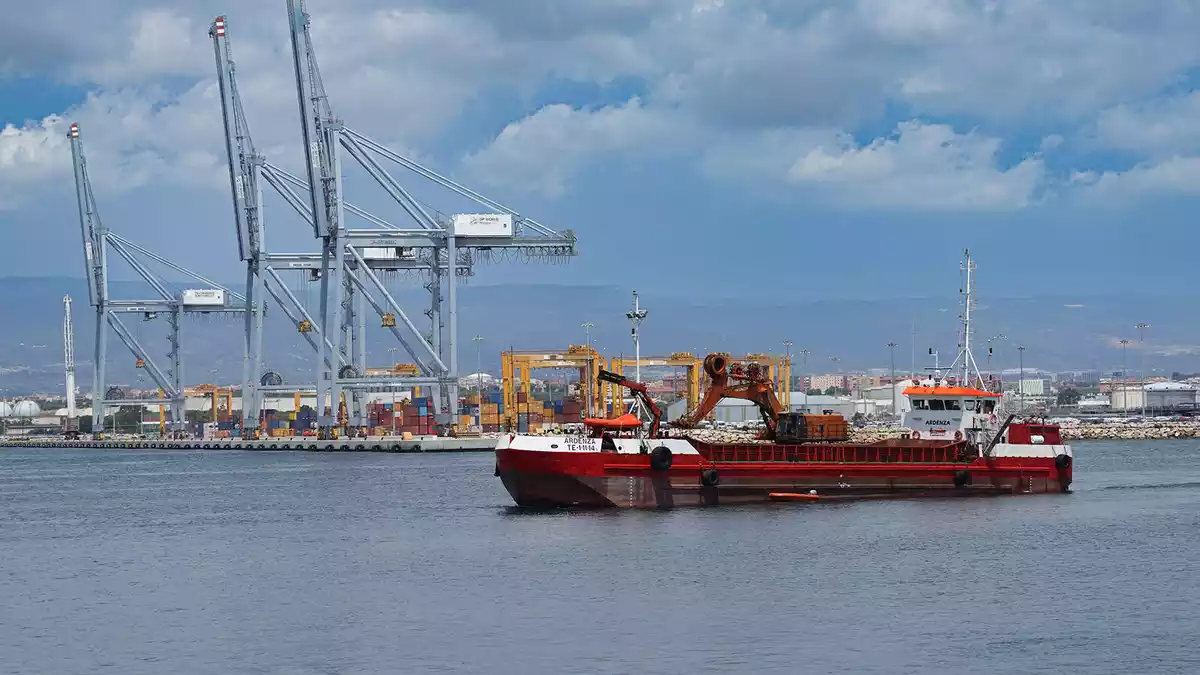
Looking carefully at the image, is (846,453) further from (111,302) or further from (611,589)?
(111,302)

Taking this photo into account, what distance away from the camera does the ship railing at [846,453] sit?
2320 inches

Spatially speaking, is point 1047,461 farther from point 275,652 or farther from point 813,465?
point 275,652

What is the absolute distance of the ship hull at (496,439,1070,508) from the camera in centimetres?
5531

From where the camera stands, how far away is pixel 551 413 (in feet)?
532

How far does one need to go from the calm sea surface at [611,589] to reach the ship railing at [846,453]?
2.15 meters

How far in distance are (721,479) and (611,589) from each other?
1747cm

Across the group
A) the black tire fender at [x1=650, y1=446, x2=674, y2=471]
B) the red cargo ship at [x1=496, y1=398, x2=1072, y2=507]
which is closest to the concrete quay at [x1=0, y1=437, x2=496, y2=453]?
the red cargo ship at [x1=496, y1=398, x2=1072, y2=507]

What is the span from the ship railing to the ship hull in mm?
431

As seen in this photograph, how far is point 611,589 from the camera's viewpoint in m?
40.0

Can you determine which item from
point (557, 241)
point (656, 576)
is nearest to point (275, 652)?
point (656, 576)

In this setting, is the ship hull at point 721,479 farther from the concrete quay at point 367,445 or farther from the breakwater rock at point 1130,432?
the breakwater rock at point 1130,432

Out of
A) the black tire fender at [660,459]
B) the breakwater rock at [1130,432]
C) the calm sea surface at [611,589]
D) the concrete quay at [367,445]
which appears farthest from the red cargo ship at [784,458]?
the breakwater rock at [1130,432]

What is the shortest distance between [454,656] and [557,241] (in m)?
92.1

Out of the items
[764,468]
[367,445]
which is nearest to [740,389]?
[764,468]
